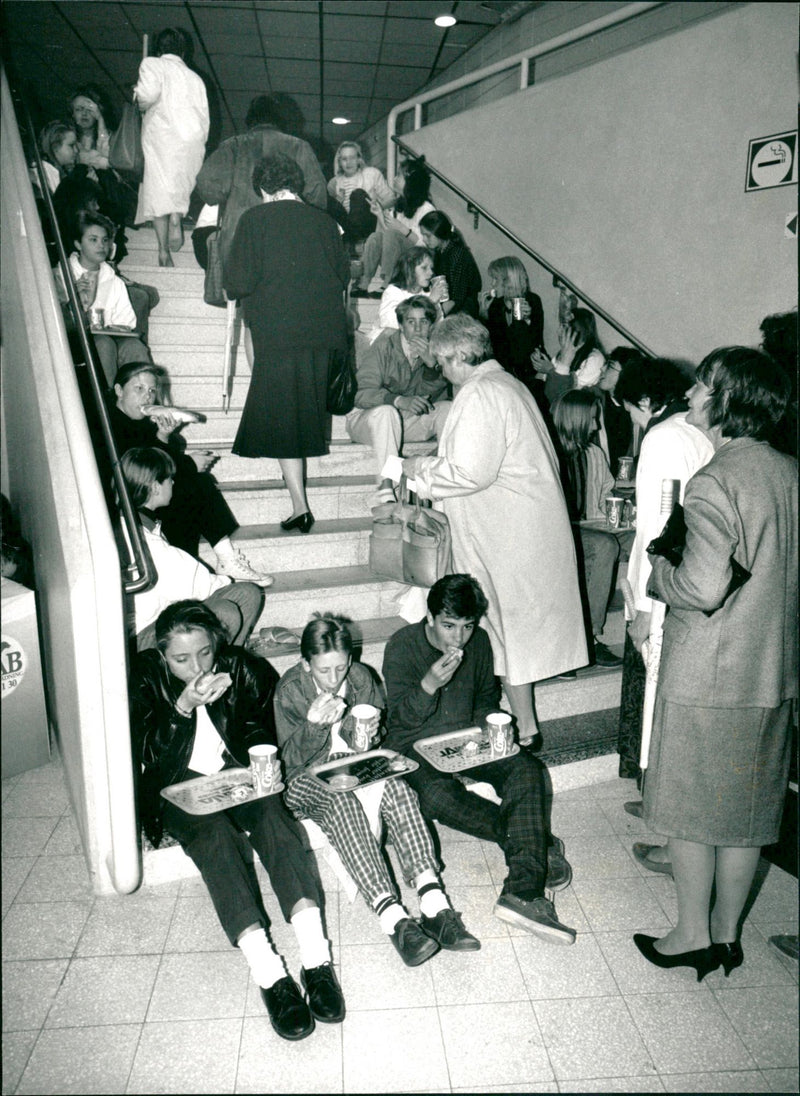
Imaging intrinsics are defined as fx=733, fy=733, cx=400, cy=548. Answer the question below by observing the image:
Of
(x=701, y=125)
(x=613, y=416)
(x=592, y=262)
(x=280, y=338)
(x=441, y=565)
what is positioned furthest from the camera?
(x=592, y=262)

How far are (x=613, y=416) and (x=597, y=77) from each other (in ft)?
7.09

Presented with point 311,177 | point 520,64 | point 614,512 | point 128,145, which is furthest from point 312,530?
point 520,64

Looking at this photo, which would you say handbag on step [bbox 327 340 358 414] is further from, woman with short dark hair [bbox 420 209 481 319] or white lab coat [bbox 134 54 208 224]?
white lab coat [bbox 134 54 208 224]

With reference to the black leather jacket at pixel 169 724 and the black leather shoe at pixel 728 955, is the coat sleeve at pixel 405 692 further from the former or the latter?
the black leather shoe at pixel 728 955

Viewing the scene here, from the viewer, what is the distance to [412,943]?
227 centimetres

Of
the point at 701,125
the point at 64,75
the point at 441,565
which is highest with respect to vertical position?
the point at 64,75

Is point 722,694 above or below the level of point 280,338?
below

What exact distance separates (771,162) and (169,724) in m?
4.04

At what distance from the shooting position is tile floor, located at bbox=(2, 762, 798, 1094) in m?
1.90

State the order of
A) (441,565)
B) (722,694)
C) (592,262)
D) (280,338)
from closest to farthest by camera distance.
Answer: (722,694), (441,565), (280,338), (592,262)

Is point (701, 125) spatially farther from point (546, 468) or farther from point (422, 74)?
point (546, 468)

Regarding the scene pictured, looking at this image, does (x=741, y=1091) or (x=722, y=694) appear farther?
(x=722, y=694)

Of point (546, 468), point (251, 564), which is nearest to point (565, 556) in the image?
point (546, 468)

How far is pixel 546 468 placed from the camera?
2789mm
